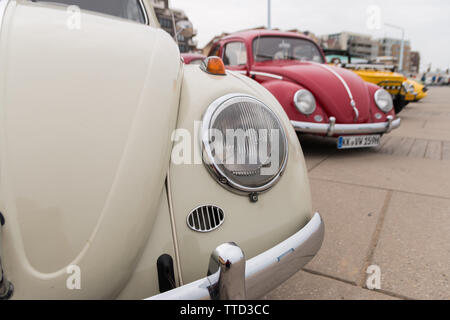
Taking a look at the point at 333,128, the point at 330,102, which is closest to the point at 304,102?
the point at 330,102

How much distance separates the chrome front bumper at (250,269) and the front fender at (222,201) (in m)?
0.06

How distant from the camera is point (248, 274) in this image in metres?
0.86

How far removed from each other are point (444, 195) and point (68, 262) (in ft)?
8.84

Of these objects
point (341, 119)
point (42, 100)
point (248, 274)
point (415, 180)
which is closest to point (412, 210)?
point (415, 180)

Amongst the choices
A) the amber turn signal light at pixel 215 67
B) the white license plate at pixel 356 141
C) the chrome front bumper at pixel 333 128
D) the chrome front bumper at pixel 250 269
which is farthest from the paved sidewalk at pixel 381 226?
the amber turn signal light at pixel 215 67

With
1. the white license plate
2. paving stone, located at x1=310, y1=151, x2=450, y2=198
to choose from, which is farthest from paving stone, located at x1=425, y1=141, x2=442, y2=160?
the white license plate

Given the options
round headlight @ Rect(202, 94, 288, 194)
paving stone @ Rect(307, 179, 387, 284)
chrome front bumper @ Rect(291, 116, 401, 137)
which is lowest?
paving stone @ Rect(307, 179, 387, 284)

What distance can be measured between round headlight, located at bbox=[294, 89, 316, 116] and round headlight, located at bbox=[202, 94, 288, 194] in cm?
237

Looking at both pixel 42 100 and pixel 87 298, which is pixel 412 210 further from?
pixel 42 100

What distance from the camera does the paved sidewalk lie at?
1.37 meters

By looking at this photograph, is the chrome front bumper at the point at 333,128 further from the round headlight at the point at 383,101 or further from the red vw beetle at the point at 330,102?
the round headlight at the point at 383,101

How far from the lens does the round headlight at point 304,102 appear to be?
3.34 metres

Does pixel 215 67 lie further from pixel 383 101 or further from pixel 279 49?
pixel 279 49

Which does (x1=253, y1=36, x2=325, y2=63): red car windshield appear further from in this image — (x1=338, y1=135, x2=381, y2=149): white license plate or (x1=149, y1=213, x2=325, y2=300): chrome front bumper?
(x1=149, y1=213, x2=325, y2=300): chrome front bumper
